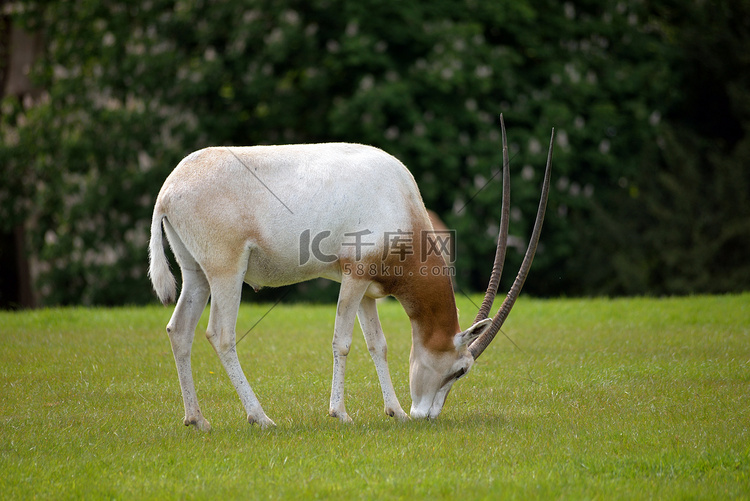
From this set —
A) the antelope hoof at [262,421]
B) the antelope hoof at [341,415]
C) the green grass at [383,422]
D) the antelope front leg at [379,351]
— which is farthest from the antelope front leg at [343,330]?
the antelope hoof at [262,421]

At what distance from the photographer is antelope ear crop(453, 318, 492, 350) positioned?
5.68 metres

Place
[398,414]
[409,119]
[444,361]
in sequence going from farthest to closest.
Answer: [409,119] → [398,414] → [444,361]

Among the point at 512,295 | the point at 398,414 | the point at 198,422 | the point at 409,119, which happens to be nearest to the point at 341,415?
the point at 398,414

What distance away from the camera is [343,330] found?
5.95 metres

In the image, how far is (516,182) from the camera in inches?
657

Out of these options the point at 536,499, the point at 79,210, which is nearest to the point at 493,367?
the point at 536,499

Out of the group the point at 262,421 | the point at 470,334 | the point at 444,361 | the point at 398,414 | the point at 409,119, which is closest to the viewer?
the point at 262,421

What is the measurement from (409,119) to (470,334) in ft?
34.5

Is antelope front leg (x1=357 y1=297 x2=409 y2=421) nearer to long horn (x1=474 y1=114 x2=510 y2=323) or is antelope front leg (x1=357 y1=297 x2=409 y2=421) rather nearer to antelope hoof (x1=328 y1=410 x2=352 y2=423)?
antelope hoof (x1=328 y1=410 x2=352 y2=423)

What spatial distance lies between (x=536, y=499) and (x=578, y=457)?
778 mm

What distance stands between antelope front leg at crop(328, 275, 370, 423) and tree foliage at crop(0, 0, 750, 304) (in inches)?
392

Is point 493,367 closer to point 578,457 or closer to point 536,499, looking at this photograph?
point 578,457

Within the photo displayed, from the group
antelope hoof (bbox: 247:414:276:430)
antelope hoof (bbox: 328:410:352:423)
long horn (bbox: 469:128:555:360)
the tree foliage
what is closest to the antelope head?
long horn (bbox: 469:128:555:360)

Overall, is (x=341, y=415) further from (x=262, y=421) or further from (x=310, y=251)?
(x=310, y=251)
